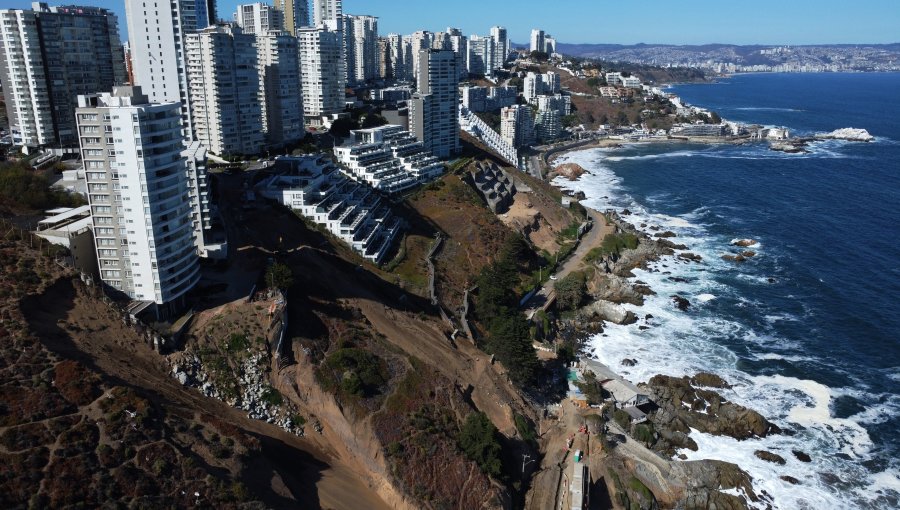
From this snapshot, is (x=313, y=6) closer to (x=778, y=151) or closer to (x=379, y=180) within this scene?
(x=379, y=180)

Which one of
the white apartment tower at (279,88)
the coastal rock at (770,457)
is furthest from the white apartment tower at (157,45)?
the coastal rock at (770,457)

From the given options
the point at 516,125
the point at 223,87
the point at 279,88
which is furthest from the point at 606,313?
the point at 516,125

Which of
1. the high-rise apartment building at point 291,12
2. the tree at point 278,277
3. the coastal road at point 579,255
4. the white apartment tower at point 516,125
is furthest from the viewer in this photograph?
the high-rise apartment building at point 291,12

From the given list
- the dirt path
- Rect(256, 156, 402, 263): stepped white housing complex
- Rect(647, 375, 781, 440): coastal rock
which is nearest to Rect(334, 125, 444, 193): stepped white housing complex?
Rect(256, 156, 402, 263): stepped white housing complex

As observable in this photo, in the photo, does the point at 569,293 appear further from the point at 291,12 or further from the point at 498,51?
the point at 498,51

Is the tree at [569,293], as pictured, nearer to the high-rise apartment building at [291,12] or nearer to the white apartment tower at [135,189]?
the white apartment tower at [135,189]

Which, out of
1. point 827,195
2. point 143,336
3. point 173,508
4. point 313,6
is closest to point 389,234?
point 143,336
